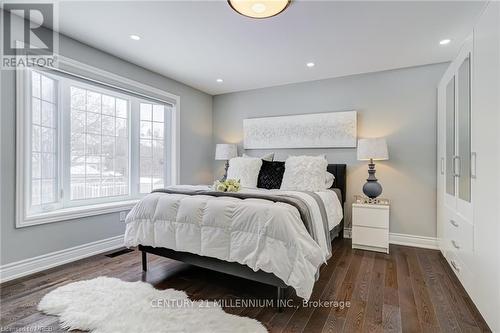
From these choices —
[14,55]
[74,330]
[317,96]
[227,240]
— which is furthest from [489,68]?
[14,55]

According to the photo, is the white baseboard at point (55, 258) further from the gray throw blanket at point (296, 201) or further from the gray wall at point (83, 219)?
the gray throw blanket at point (296, 201)

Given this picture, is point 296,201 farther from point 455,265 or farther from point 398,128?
point 398,128

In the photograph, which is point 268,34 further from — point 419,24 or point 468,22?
point 468,22

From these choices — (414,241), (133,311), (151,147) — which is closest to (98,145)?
(151,147)

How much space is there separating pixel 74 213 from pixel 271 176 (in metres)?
2.41

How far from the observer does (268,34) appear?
261 centimetres

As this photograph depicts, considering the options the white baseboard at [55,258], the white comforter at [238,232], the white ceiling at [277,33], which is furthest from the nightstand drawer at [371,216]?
the white baseboard at [55,258]

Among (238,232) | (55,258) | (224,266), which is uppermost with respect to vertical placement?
(238,232)

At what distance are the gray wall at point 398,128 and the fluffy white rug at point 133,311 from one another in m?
2.69

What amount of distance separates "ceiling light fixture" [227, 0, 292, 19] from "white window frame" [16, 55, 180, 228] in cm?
194

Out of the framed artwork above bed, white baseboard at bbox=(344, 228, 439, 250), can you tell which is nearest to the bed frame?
white baseboard at bbox=(344, 228, 439, 250)

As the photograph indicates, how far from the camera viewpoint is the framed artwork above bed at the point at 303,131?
3766mm

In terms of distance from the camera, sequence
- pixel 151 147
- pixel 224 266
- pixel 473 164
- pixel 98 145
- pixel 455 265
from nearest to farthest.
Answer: pixel 473 164 < pixel 224 266 < pixel 455 265 < pixel 98 145 < pixel 151 147

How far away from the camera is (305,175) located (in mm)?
3209
